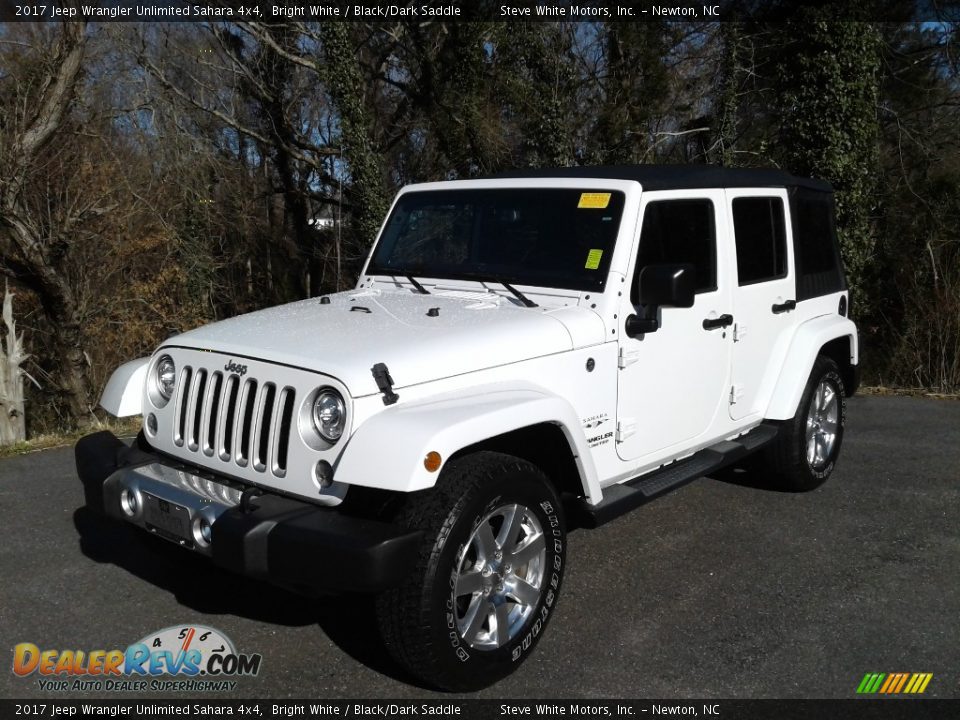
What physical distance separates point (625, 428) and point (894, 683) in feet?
4.82

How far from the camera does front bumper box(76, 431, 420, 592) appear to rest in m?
2.68

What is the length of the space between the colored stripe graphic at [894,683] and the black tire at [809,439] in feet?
6.42

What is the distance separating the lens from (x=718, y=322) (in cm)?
444

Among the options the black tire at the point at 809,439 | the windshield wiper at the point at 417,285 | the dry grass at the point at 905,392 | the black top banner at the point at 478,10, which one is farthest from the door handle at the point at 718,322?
the black top banner at the point at 478,10

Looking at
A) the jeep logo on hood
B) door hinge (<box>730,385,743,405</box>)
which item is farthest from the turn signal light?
door hinge (<box>730,385,743,405</box>)

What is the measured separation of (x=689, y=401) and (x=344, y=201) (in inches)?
508

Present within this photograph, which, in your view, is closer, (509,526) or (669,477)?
(509,526)

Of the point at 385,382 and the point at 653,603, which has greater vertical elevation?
the point at 385,382

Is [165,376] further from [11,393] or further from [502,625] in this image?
[11,393]

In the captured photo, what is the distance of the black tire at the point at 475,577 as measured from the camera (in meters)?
2.87

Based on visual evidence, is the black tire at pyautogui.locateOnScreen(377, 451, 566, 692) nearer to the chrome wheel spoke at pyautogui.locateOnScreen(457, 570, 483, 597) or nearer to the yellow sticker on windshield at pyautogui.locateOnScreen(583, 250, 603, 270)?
the chrome wheel spoke at pyautogui.locateOnScreen(457, 570, 483, 597)

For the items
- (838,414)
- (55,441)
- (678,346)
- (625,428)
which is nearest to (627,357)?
(625,428)
